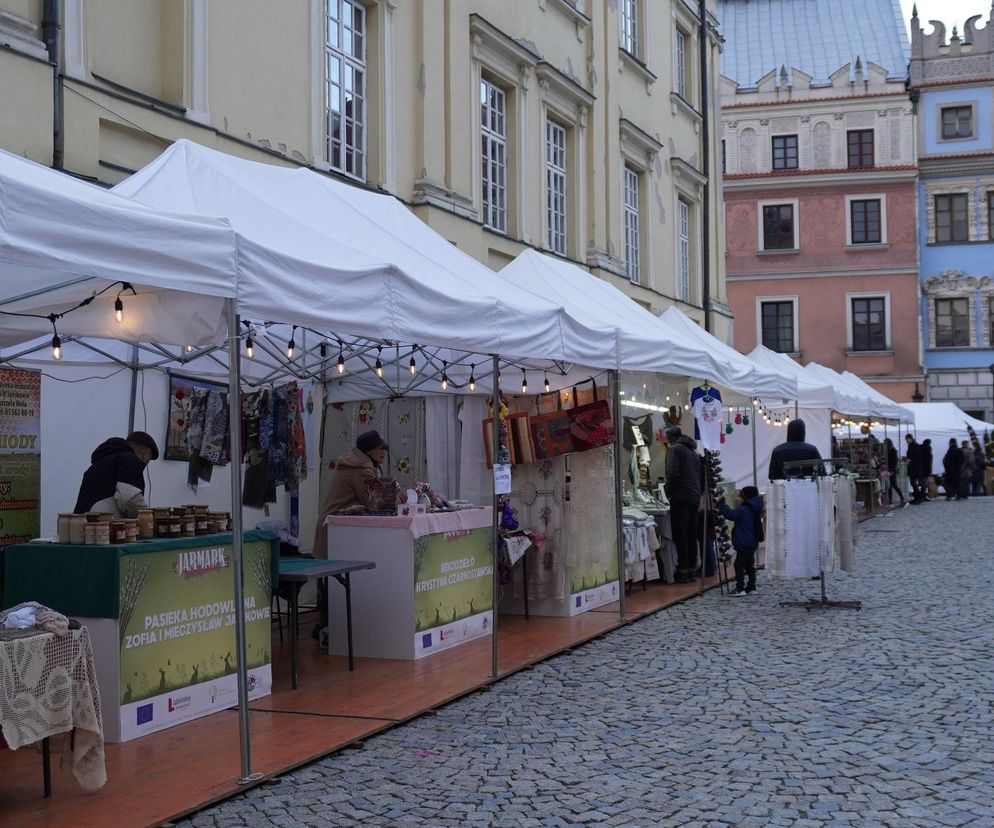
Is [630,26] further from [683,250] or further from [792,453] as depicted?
[792,453]

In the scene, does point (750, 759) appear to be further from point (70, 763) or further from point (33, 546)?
point (33, 546)

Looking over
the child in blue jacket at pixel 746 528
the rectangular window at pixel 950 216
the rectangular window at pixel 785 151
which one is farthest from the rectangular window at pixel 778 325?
the child in blue jacket at pixel 746 528

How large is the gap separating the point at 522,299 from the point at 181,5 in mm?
3935

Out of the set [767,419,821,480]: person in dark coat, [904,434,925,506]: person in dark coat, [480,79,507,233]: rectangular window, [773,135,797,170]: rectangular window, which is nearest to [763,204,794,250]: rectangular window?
[773,135,797,170]: rectangular window

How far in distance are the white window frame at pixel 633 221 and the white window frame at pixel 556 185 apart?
2.64 metres

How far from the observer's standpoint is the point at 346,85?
13141 millimetres

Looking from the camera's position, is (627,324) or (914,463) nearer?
(627,324)

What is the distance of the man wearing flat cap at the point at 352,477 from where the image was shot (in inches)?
380

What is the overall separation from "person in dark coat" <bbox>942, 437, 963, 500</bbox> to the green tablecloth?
96.9 feet

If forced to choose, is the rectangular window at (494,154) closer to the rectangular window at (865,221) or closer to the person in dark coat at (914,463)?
the person in dark coat at (914,463)

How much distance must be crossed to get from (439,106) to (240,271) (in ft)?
29.6

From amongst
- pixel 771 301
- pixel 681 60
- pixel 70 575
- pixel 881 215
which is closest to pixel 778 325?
pixel 771 301

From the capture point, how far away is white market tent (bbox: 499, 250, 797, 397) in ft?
35.7

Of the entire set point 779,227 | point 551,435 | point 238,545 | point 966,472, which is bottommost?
point 238,545
